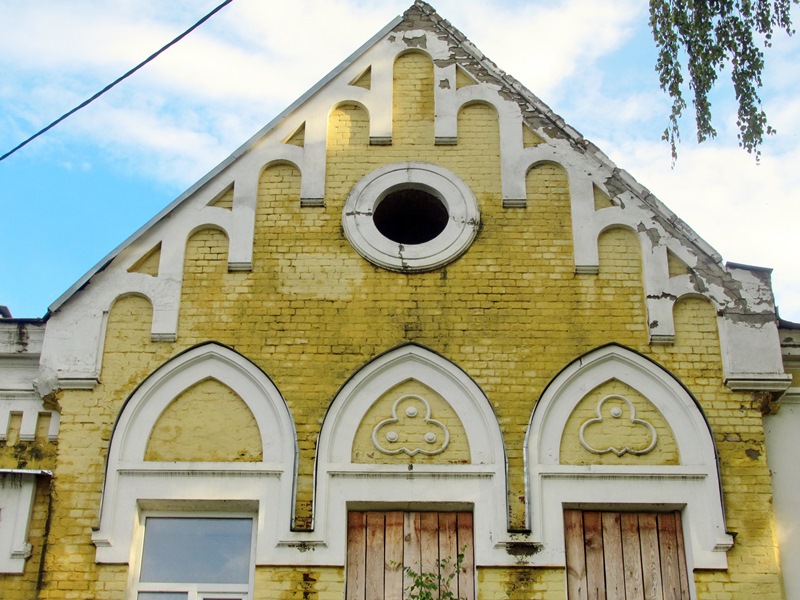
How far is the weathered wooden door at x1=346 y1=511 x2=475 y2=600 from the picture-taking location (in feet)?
30.2

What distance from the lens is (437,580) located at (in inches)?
361

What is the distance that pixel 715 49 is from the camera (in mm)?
10656

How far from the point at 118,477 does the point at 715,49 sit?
6851 mm

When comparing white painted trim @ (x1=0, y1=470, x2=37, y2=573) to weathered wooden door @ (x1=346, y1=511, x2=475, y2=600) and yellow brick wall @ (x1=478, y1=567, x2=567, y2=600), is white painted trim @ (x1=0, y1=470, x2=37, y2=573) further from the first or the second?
yellow brick wall @ (x1=478, y1=567, x2=567, y2=600)

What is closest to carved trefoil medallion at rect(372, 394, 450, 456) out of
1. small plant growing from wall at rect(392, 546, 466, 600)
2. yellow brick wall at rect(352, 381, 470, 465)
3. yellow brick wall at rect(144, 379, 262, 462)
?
yellow brick wall at rect(352, 381, 470, 465)

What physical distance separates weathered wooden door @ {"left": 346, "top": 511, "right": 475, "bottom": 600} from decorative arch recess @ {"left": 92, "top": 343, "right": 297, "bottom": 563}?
0.67 meters

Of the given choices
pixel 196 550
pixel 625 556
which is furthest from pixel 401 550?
pixel 625 556

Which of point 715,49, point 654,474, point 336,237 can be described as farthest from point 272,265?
point 715,49

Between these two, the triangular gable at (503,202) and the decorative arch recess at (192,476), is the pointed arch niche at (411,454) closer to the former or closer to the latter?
the decorative arch recess at (192,476)

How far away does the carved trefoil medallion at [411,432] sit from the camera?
31.6 ft

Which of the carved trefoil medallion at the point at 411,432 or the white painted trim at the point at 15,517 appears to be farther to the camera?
the carved trefoil medallion at the point at 411,432

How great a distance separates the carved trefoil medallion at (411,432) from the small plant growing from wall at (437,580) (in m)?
0.95

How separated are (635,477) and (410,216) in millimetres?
3739

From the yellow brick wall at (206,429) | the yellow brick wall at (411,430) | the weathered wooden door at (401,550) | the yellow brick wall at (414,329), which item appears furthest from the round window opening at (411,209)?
the weathered wooden door at (401,550)
